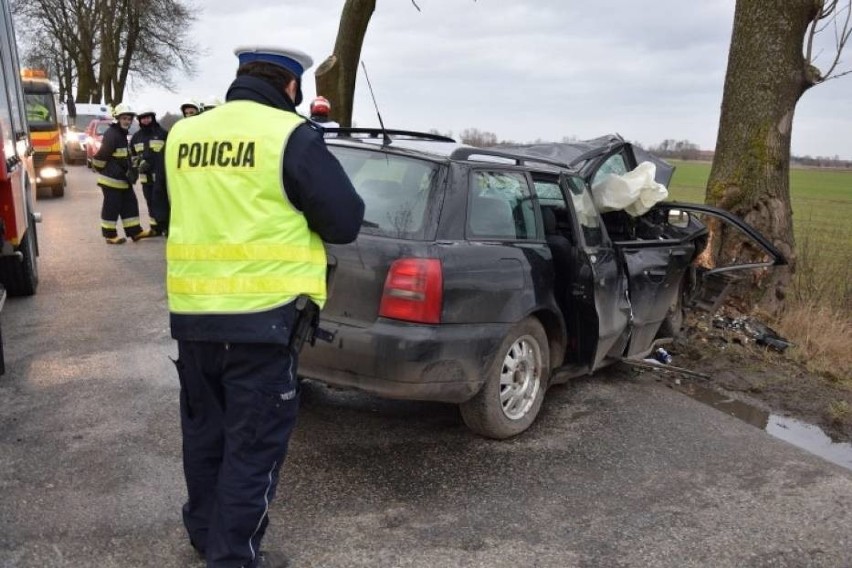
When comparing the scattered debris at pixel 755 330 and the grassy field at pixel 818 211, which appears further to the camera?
the grassy field at pixel 818 211

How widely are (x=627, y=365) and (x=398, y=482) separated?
2874 millimetres

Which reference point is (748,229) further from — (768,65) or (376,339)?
(376,339)

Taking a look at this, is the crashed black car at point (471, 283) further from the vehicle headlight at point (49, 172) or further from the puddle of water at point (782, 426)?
the vehicle headlight at point (49, 172)

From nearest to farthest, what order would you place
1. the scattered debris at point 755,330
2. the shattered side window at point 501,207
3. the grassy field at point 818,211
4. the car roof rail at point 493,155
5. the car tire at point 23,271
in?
the shattered side window at point 501,207, the car roof rail at point 493,155, the car tire at point 23,271, the scattered debris at point 755,330, the grassy field at point 818,211

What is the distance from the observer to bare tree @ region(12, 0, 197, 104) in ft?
131

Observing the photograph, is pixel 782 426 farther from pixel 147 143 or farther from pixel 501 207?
pixel 147 143

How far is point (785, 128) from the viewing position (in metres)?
7.84

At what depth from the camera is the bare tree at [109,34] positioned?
40062mm

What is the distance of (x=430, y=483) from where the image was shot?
3.83 meters

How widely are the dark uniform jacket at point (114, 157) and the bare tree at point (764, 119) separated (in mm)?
7641

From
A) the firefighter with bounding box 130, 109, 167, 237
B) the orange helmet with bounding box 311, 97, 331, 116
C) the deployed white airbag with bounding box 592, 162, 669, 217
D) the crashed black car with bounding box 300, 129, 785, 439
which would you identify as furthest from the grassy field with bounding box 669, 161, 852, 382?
the firefighter with bounding box 130, 109, 167, 237

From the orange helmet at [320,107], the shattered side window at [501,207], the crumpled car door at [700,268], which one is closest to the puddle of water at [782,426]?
the crumpled car door at [700,268]

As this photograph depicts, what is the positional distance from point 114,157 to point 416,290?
832cm

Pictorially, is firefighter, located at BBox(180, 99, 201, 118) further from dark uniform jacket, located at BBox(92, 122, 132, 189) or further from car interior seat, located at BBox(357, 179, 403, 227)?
car interior seat, located at BBox(357, 179, 403, 227)
